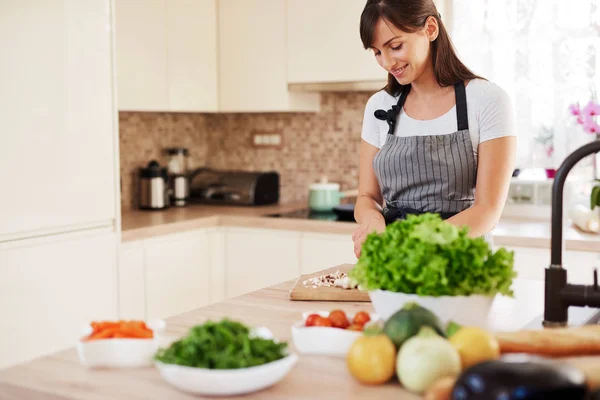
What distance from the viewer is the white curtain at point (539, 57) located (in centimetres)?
339

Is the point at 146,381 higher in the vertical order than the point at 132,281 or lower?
higher

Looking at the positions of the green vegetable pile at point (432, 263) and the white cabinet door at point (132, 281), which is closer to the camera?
the green vegetable pile at point (432, 263)

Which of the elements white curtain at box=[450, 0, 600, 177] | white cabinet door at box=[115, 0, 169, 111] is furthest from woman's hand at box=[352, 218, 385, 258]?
white cabinet door at box=[115, 0, 169, 111]

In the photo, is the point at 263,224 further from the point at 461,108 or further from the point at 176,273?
the point at 461,108

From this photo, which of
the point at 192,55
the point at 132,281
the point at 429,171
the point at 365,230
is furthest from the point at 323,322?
the point at 192,55

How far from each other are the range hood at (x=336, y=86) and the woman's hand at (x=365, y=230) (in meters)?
1.70

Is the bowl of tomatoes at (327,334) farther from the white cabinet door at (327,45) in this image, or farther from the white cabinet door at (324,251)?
the white cabinet door at (327,45)

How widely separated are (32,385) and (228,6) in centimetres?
309

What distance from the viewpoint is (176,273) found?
3598 mm

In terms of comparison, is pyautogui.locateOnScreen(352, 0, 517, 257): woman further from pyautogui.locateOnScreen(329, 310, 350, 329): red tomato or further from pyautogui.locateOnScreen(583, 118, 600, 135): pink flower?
pyautogui.locateOnScreen(583, 118, 600, 135): pink flower

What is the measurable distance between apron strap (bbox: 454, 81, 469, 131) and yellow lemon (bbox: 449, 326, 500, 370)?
3.52 ft

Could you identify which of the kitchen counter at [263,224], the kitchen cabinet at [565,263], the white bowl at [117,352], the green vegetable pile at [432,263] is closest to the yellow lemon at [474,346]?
the green vegetable pile at [432,263]

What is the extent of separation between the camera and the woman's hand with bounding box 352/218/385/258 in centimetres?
191

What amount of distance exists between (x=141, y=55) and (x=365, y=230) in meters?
2.06
